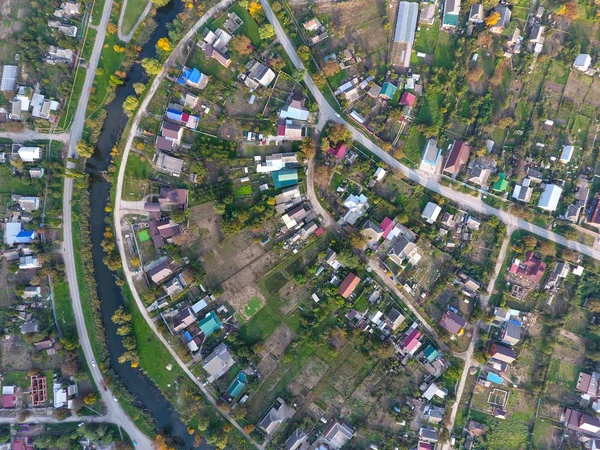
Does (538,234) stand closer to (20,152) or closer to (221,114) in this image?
(221,114)

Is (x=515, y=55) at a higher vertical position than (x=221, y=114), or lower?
higher

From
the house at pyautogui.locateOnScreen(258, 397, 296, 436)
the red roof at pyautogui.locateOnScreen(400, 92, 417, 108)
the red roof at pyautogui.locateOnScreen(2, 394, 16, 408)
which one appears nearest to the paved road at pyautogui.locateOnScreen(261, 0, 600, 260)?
the red roof at pyautogui.locateOnScreen(400, 92, 417, 108)

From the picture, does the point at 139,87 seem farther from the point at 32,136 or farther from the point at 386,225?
the point at 386,225

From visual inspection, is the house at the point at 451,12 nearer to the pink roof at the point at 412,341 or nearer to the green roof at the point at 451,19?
the green roof at the point at 451,19

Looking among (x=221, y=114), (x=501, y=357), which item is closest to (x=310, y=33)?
(x=221, y=114)

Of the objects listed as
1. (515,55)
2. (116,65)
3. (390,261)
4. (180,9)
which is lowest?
(390,261)
